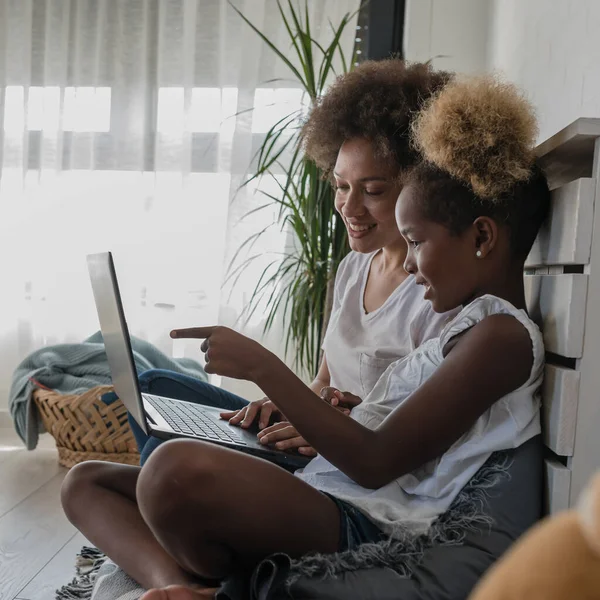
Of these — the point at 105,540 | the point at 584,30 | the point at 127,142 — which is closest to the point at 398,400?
the point at 105,540

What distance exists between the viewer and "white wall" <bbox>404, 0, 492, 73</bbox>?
9.64 feet

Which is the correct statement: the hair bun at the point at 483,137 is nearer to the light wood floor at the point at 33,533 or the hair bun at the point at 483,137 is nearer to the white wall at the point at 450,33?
the light wood floor at the point at 33,533

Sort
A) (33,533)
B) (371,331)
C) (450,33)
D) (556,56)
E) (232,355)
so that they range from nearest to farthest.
A: (232,355) → (371,331) → (556,56) → (33,533) → (450,33)

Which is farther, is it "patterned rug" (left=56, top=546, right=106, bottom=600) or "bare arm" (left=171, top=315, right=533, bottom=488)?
"patterned rug" (left=56, top=546, right=106, bottom=600)

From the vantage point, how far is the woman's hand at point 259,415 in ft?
4.74

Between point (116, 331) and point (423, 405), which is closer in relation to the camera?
point (423, 405)

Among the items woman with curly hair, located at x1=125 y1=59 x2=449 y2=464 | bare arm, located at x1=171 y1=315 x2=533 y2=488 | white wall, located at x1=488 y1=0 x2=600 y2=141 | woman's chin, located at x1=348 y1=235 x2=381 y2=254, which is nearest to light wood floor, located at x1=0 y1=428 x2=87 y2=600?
woman with curly hair, located at x1=125 y1=59 x2=449 y2=464

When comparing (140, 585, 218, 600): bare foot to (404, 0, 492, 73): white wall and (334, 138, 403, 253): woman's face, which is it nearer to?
(334, 138, 403, 253): woman's face

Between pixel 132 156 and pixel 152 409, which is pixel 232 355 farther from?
pixel 132 156

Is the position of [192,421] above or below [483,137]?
below

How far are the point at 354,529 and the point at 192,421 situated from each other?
17.6 inches

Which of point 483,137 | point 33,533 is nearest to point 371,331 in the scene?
point 483,137

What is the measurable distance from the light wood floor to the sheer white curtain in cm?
101

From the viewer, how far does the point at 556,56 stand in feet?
5.56
